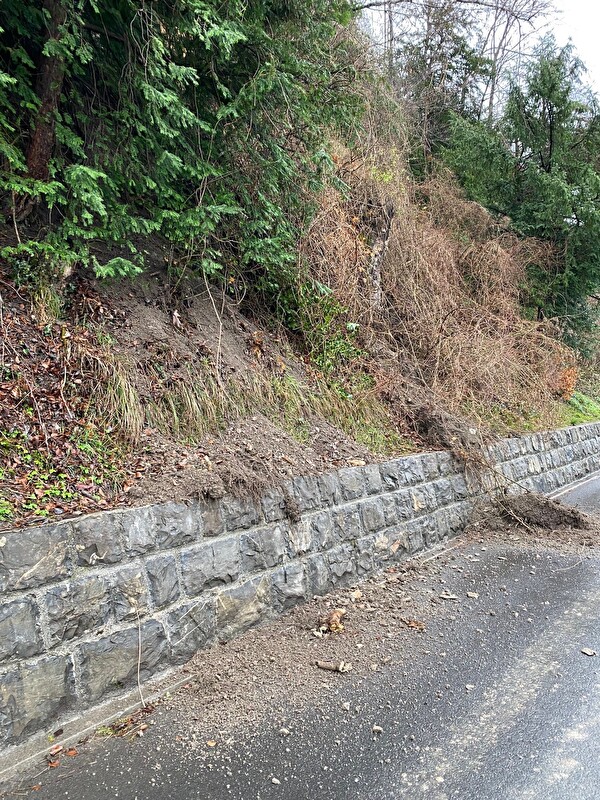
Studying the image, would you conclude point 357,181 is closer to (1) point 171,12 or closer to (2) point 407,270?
(2) point 407,270

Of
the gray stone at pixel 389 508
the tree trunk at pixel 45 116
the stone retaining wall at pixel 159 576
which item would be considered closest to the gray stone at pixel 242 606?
the stone retaining wall at pixel 159 576

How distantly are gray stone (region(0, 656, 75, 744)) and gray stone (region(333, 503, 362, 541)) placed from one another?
244 cm

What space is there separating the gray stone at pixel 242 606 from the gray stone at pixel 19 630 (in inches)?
48.3

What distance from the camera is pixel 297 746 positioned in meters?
2.79

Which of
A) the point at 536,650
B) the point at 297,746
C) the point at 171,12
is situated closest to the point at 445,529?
the point at 536,650

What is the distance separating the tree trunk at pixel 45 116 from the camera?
3994 millimetres

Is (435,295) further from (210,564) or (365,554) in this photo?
(210,564)

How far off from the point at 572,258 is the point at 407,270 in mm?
5439

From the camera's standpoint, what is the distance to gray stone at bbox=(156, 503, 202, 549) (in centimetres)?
342

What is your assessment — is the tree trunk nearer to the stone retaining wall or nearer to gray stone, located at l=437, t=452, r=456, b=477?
the stone retaining wall

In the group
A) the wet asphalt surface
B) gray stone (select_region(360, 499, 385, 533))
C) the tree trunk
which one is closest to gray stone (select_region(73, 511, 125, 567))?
the wet asphalt surface

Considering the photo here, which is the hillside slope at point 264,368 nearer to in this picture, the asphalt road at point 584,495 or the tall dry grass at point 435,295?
the tall dry grass at point 435,295

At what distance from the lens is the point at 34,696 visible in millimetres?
2730

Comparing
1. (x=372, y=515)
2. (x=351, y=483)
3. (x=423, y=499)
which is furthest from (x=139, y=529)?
(x=423, y=499)
